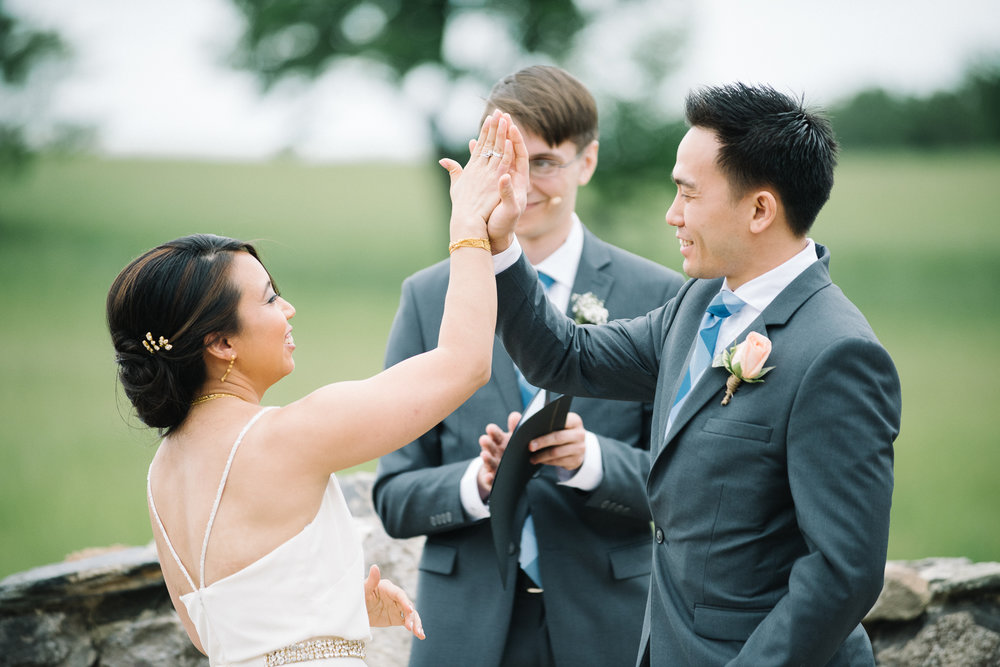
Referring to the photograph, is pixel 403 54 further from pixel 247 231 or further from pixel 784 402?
pixel 784 402

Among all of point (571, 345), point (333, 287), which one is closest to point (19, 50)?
point (333, 287)

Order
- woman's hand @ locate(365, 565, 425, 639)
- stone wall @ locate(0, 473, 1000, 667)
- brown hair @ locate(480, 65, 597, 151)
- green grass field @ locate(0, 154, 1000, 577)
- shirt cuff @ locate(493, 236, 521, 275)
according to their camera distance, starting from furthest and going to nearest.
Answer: green grass field @ locate(0, 154, 1000, 577)
stone wall @ locate(0, 473, 1000, 667)
brown hair @ locate(480, 65, 597, 151)
woman's hand @ locate(365, 565, 425, 639)
shirt cuff @ locate(493, 236, 521, 275)

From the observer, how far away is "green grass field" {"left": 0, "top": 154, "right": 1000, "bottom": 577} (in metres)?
12.7

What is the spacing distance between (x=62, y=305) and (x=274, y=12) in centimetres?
853

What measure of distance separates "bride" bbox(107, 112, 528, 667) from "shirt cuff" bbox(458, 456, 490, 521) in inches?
25.8

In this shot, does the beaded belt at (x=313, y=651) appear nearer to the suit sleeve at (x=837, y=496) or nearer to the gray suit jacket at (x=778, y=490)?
the gray suit jacket at (x=778, y=490)

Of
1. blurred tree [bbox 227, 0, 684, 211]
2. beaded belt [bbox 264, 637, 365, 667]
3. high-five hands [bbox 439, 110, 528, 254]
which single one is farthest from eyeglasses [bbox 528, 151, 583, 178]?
blurred tree [bbox 227, 0, 684, 211]

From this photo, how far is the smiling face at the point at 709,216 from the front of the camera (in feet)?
8.09

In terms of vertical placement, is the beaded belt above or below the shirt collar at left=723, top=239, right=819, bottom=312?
below

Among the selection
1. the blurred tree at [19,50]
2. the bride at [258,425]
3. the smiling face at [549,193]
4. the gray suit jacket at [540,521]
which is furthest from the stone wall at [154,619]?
the blurred tree at [19,50]

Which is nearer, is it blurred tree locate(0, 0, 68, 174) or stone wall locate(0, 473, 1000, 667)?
stone wall locate(0, 473, 1000, 667)

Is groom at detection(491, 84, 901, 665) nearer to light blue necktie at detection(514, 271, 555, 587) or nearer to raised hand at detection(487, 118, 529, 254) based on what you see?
raised hand at detection(487, 118, 529, 254)

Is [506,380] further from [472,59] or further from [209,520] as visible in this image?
[472,59]

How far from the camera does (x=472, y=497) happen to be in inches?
124
